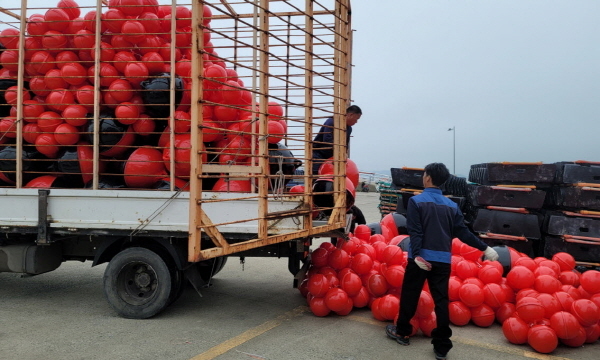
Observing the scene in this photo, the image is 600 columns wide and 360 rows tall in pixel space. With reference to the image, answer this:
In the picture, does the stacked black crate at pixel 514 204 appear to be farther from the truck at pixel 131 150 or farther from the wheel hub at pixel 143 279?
the wheel hub at pixel 143 279

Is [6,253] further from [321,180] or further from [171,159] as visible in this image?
[321,180]

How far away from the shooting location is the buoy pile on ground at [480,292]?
4438 millimetres

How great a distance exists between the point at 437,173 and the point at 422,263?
0.89 m

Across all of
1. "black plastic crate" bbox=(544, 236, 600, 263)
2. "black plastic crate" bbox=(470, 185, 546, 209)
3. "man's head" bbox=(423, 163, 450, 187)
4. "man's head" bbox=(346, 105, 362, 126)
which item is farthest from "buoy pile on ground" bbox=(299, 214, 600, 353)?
"man's head" bbox=(346, 105, 362, 126)

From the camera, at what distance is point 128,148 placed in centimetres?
551

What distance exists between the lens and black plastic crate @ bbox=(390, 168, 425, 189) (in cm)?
909

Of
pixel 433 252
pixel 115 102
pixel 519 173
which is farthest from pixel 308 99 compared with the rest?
pixel 519 173

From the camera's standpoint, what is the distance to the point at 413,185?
9.16 meters

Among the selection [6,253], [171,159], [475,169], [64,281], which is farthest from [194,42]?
[475,169]

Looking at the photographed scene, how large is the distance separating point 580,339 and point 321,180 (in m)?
3.11

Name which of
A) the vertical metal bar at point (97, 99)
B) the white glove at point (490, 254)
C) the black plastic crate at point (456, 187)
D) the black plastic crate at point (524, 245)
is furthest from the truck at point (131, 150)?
the black plastic crate at point (456, 187)

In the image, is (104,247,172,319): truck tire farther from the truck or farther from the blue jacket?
the blue jacket

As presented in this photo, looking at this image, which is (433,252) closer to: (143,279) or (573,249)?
(143,279)

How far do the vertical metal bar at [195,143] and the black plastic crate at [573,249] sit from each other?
5.39 meters
